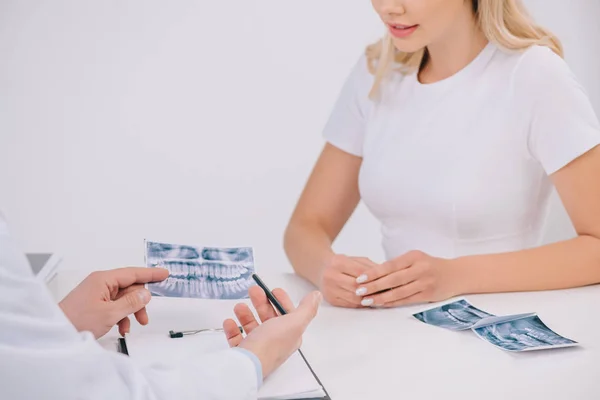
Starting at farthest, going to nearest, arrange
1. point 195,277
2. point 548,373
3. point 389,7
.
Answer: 1. point 389,7
2. point 195,277
3. point 548,373

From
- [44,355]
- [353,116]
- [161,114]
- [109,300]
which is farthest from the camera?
[161,114]

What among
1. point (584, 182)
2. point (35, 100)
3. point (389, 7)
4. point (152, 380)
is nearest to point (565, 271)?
point (584, 182)

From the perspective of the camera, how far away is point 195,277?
2.02 m

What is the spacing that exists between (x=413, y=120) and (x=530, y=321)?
2.82 feet

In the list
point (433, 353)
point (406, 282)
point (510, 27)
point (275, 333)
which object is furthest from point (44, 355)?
point (510, 27)

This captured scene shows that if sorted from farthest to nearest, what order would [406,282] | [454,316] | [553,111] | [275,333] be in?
[553,111], [406,282], [454,316], [275,333]

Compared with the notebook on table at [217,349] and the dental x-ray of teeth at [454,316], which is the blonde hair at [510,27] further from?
the notebook on table at [217,349]

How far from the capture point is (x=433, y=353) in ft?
5.71

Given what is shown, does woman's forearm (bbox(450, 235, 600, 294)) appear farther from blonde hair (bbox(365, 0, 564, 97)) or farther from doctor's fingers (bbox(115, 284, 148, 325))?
doctor's fingers (bbox(115, 284, 148, 325))

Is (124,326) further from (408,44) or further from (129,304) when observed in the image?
(408,44)

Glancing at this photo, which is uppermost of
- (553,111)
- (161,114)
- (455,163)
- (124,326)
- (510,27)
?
(510,27)

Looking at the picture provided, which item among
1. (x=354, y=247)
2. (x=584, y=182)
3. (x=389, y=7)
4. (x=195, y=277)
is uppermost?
(x=389, y=7)

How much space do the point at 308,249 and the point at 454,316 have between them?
615 mm

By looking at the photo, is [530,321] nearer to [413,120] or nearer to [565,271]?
[565,271]
